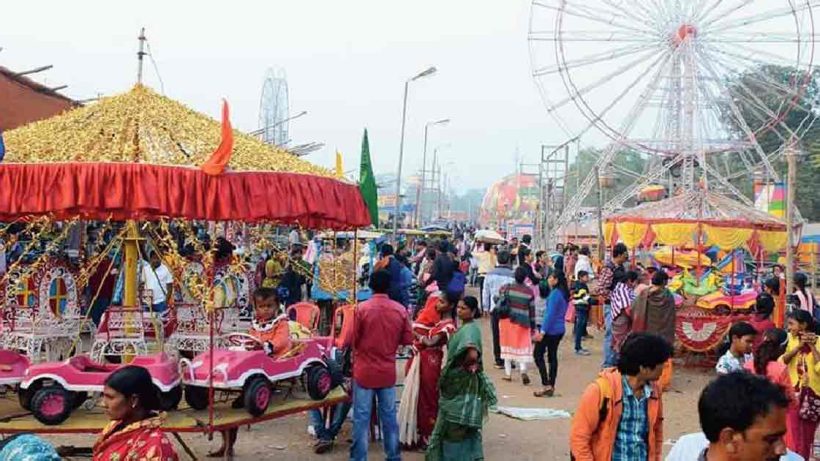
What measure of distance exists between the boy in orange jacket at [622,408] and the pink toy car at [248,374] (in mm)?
2933

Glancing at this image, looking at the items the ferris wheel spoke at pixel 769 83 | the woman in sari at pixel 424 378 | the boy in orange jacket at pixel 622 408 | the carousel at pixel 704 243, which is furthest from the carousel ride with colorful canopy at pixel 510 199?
the boy in orange jacket at pixel 622 408

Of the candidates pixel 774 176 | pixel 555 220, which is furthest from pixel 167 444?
pixel 555 220

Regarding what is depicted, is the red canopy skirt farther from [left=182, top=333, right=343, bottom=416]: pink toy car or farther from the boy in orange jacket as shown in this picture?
the boy in orange jacket

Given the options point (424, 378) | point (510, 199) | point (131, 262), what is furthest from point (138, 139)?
point (510, 199)

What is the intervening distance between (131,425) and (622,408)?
2.19m

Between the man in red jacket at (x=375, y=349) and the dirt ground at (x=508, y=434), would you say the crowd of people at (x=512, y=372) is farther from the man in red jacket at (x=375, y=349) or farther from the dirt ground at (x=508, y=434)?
the dirt ground at (x=508, y=434)

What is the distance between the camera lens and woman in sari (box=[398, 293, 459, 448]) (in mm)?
7148

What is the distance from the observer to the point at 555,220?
33.9 m

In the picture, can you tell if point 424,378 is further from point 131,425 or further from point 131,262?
point 131,425

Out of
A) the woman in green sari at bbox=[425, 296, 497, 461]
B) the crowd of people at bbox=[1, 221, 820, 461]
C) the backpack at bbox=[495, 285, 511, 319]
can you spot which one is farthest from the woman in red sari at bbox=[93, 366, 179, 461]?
the backpack at bbox=[495, 285, 511, 319]

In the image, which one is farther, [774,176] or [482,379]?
[774,176]

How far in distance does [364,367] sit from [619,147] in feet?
73.9

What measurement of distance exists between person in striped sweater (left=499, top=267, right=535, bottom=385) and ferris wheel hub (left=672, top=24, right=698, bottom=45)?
1783cm

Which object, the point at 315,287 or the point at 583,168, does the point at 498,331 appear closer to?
the point at 315,287
